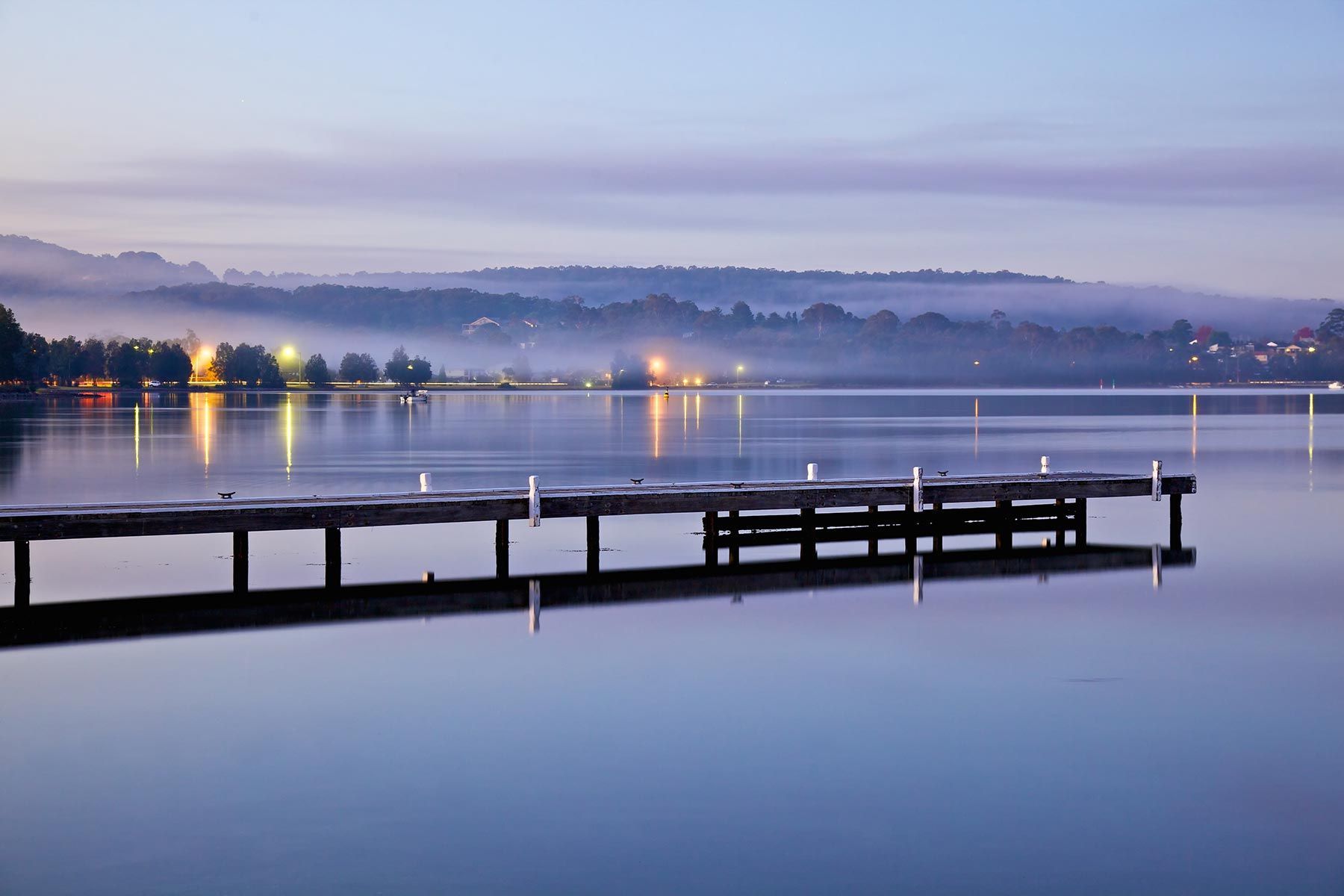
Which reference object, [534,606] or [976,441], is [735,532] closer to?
[534,606]

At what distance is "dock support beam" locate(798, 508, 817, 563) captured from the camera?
33.6 metres

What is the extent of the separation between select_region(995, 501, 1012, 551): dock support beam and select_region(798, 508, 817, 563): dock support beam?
5093 millimetres

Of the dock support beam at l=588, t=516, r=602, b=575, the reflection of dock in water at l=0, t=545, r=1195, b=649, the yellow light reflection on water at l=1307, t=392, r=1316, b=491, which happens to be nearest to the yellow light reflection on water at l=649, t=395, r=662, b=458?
the yellow light reflection on water at l=1307, t=392, r=1316, b=491

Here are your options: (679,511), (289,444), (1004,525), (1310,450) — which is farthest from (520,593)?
(1310,450)

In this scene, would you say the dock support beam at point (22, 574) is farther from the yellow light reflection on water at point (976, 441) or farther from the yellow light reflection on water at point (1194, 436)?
the yellow light reflection on water at point (1194, 436)

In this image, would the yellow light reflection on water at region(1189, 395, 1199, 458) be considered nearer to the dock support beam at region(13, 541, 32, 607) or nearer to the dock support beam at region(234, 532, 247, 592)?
the dock support beam at region(234, 532, 247, 592)

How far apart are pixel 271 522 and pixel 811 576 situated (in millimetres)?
11267

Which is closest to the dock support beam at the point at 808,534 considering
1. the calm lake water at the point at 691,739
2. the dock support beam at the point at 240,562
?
the calm lake water at the point at 691,739

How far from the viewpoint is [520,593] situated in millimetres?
28828

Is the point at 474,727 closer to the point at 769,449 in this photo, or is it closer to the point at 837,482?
the point at 837,482

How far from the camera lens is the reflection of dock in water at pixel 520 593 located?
25453 millimetres

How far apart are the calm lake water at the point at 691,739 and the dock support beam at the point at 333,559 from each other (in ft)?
5.49

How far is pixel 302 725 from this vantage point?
60.3 ft

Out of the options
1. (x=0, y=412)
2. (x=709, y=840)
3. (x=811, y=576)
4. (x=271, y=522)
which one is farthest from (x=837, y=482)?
(x=0, y=412)
